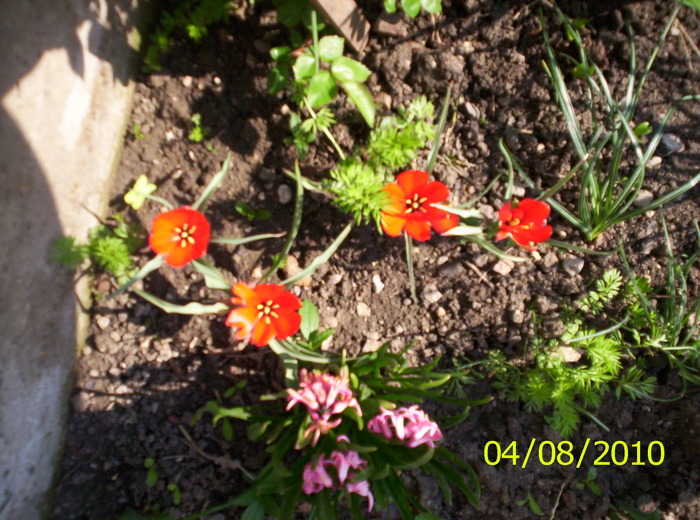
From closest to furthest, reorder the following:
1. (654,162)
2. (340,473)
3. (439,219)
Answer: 1. (340,473)
2. (439,219)
3. (654,162)

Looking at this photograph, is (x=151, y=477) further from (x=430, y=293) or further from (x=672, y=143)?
(x=672, y=143)

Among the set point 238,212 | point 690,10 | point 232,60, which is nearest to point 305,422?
point 238,212

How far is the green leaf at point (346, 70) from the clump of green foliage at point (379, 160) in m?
0.21

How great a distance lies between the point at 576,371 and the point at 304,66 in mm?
1442

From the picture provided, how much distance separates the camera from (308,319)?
1838mm

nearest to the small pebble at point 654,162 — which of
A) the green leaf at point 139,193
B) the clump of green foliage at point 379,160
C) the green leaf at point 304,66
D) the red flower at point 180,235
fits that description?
the clump of green foliage at point 379,160

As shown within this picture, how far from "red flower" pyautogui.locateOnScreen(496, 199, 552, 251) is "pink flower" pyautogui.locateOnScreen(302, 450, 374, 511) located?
0.82m

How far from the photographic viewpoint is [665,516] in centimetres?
208

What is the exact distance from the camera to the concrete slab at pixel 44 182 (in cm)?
153

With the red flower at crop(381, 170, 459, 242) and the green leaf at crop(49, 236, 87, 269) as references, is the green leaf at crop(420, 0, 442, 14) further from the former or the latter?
the green leaf at crop(49, 236, 87, 269)

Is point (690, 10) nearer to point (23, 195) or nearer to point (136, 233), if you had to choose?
point (136, 233)

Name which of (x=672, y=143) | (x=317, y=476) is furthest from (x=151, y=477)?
(x=672, y=143)

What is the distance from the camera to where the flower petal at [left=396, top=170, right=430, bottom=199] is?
62.8 inches

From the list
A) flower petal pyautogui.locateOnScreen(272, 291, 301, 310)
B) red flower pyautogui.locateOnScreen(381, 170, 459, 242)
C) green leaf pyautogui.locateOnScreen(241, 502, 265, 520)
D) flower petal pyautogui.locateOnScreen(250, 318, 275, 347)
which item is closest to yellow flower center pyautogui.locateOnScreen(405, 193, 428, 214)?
red flower pyautogui.locateOnScreen(381, 170, 459, 242)
